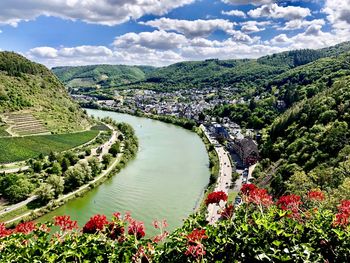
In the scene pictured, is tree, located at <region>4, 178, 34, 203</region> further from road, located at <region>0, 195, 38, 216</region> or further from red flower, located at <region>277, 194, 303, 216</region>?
red flower, located at <region>277, 194, 303, 216</region>

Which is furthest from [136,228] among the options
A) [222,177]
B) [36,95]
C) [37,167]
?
[36,95]

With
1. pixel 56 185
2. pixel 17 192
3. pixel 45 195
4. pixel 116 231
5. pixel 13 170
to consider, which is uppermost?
pixel 116 231

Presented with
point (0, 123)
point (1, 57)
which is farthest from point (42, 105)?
point (1, 57)

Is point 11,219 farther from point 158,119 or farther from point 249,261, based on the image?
point 158,119

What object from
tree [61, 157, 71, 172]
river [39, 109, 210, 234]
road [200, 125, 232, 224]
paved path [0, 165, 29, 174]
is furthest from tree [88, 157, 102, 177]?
road [200, 125, 232, 224]

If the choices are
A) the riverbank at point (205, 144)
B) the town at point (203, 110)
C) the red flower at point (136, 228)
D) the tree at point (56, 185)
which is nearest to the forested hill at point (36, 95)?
the riverbank at point (205, 144)

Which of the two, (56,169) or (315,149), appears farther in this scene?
(56,169)

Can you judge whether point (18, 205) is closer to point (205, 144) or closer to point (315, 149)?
point (315, 149)
